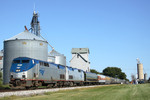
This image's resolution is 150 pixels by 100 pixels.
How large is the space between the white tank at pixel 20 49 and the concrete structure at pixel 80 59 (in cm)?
8662

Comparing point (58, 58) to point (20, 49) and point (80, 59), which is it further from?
point (80, 59)

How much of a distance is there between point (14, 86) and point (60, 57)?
239 feet

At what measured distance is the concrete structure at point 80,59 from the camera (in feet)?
508

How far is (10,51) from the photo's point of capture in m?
67.1

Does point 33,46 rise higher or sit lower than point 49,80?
higher

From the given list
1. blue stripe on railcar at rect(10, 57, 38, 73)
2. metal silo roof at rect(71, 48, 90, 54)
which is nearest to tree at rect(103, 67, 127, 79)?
metal silo roof at rect(71, 48, 90, 54)

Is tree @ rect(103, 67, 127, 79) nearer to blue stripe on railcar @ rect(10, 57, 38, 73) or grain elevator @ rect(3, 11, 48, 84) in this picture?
grain elevator @ rect(3, 11, 48, 84)

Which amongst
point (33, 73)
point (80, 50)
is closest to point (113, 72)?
point (80, 50)

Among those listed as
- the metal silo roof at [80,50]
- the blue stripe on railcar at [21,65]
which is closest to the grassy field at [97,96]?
the blue stripe on railcar at [21,65]

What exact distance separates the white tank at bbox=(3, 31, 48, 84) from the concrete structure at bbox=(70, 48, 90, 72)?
284 feet

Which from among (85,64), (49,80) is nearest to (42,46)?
(49,80)

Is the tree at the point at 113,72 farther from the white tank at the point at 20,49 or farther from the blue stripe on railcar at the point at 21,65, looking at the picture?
the blue stripe on railcar at the point at 21,65

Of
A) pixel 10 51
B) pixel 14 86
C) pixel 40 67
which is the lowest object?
pixel 14 86

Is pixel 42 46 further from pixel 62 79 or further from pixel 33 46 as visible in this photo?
pixel 62 79
